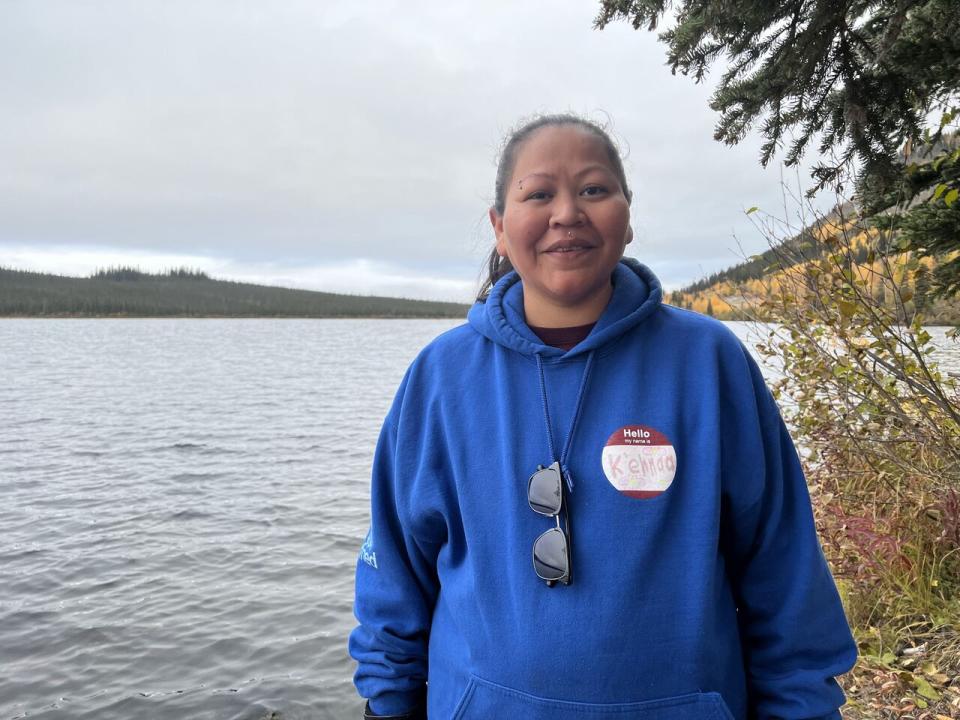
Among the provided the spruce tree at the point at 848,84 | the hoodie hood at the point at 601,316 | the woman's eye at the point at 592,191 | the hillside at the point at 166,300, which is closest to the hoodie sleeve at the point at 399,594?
the hoodie hood at the point at 601,316

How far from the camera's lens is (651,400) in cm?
181

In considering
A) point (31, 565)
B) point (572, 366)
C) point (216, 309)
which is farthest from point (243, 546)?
point (216, 309)

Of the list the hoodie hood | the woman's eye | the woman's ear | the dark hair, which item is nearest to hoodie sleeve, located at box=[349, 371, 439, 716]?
the hoodie hood

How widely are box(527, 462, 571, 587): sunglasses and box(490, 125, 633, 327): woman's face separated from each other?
448 mm

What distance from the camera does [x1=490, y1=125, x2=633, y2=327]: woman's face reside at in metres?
1.86

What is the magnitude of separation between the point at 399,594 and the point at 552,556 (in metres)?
0.53

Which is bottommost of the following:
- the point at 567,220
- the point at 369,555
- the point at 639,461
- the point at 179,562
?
the point at 179,562

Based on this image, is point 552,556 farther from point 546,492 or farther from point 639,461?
point 639,461

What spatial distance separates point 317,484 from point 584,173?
11.4 m

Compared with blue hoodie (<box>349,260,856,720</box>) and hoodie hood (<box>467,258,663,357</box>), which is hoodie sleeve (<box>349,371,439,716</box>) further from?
hoodie hood (<box>467,258,663,357</box>)

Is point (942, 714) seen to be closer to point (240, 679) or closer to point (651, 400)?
point (651, 400)

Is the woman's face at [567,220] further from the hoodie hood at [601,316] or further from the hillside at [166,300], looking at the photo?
the hillside at [166,300]

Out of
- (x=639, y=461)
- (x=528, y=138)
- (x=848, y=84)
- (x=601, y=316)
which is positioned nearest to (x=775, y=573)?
(x=639, y=461)

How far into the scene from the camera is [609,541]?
169 centimetres
